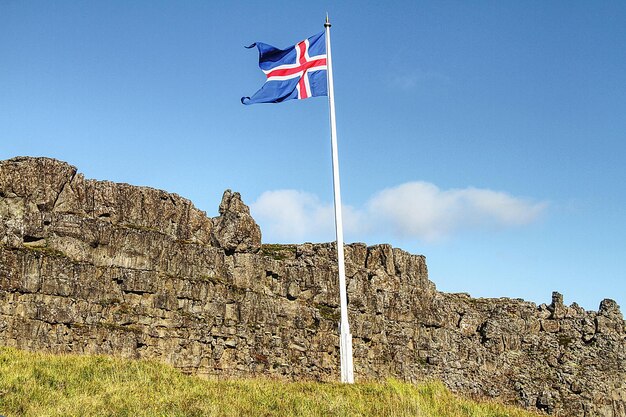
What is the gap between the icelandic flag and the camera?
36.5 m

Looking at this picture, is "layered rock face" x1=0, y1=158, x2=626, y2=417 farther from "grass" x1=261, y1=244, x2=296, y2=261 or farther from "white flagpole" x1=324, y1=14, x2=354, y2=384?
"white flagpole" x1=324, y1=14, x2=354, y2=384

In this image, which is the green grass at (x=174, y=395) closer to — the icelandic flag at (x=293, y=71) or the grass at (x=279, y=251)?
the icelandic flag at (x=293, y=71)

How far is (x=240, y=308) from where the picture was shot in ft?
237

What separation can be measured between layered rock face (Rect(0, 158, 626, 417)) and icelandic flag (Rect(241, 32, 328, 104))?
23955 millimetres

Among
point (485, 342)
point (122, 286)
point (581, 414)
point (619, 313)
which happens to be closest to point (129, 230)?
point (122, 286)

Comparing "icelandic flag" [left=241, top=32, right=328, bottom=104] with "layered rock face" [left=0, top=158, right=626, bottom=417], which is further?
"layered rock face" [left=0, top=158, right=626, bottom=417]

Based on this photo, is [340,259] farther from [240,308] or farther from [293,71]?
[240,308]

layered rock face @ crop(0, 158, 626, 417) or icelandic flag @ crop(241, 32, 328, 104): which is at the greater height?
icelandic flag @ crop(241, 32, 328, 104)

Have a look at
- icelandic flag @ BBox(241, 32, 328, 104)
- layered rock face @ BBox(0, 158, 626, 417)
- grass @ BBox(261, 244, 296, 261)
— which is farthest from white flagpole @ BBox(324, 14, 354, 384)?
grass @ BBox(261, 244, 296, 261)

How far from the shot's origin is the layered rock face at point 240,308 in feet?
193

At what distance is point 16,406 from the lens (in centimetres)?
2298

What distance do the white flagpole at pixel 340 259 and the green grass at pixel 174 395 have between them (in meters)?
2.35

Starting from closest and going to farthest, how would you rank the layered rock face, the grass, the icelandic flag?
1. the icelandic flag
2. the layered rock face
3. the grass

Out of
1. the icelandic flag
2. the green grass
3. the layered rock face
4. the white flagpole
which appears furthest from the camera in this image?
the layered rock face
